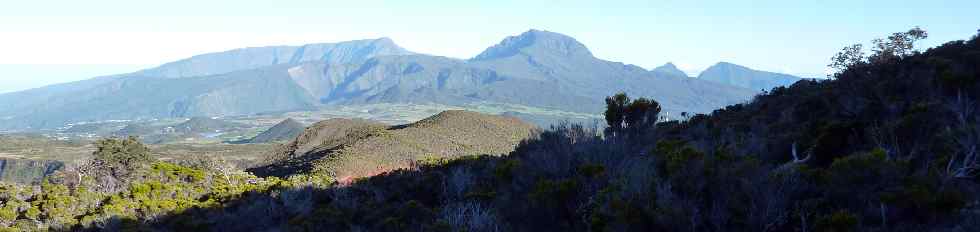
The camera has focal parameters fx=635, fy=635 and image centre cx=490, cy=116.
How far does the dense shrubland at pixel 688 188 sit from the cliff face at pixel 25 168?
95166 millimetres

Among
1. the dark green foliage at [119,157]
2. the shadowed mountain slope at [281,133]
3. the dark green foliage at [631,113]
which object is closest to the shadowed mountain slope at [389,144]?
the dark green foliage at [119,157]

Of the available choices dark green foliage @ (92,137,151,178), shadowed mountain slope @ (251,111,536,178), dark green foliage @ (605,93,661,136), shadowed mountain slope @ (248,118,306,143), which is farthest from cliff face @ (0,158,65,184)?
dark green foliage @ (605,93,661,136)

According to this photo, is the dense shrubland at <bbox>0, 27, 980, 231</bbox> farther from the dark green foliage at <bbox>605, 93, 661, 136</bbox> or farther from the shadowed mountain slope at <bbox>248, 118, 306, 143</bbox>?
the shadowed mountain slope at <bbox>248, 118, 306, 143</bbox>

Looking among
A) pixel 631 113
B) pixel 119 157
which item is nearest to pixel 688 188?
pixel 631 113

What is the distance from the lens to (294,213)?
1516cm

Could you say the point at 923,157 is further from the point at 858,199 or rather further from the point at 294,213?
the point at 294,213

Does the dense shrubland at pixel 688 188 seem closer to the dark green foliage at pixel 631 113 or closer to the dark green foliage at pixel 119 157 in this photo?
the dark green foliage at pixel 631 113

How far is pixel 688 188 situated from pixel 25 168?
5050 inches

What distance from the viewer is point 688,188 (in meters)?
8.16

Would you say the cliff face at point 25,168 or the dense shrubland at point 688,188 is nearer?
the dense shrubland at point 688,188

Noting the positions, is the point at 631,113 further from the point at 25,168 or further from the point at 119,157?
the point at 25,168

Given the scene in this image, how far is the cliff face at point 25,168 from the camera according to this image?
335 ft

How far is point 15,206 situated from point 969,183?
25.2 metres

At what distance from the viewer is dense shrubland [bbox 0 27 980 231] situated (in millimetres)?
7230
